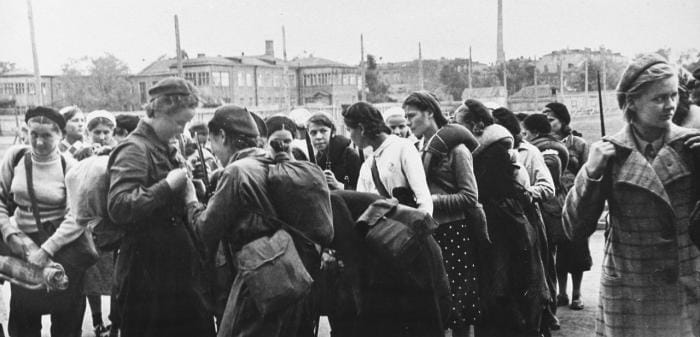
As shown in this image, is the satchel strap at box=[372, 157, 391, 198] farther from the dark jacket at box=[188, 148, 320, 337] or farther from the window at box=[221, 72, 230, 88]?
the window at box=[221, 72, 230, 88]

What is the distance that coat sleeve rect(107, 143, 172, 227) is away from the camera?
3646mm

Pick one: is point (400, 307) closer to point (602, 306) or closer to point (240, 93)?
point (602, 306)

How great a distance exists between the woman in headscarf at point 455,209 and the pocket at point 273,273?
1622mm

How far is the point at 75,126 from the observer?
7113mm

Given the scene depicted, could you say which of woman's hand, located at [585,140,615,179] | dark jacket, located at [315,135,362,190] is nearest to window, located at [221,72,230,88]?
dark jacket, located at [315,135,362,190]

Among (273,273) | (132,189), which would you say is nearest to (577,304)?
(273,273)

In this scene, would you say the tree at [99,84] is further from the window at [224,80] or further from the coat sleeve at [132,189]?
the coat sleeve at [132,189]

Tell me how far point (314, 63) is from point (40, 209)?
67785 mm

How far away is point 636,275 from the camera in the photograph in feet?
9.53

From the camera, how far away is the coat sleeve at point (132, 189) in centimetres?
365

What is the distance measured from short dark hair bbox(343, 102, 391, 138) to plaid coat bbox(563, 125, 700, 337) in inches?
75.2

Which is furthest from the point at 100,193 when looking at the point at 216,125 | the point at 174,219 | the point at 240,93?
the point at 240,93

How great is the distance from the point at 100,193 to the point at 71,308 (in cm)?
133

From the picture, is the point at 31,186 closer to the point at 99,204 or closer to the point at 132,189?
the point at 99,204
